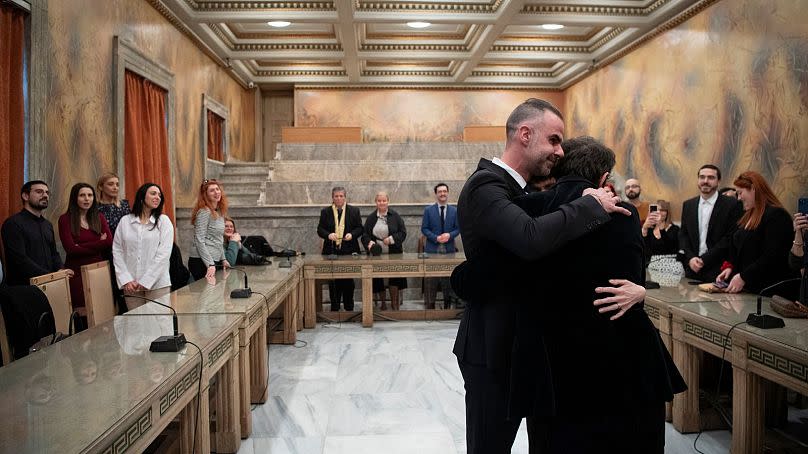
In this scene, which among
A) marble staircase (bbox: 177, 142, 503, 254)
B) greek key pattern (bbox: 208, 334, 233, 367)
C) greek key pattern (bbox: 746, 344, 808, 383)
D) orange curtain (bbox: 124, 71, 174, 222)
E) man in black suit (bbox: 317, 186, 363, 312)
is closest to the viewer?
greek key pattern (bbox: 746, 344, 808, 383)

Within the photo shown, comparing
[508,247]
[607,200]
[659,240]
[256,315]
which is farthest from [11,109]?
[659,240]

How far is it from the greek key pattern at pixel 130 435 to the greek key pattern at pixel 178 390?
0.13 metres

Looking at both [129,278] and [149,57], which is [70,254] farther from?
[149,57]

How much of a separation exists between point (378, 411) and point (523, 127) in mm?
2701

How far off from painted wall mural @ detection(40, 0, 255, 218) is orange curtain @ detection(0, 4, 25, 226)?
0.35 meters

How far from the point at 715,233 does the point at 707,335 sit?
5.59 feet

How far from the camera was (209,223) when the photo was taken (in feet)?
16.4

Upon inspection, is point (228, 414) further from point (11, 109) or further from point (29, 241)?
point (11, 109)

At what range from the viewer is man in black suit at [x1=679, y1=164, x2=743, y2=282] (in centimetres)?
419

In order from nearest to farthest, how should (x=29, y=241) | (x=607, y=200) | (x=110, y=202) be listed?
(x=607, y=200)
(x=29, y=241)
(x=110, y=202)

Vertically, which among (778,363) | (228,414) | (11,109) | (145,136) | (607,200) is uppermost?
(145,136)

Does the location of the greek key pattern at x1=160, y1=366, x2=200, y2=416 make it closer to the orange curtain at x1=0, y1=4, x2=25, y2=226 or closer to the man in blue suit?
the orange curtain at x1=0, y1=4, x2=25, y2=226

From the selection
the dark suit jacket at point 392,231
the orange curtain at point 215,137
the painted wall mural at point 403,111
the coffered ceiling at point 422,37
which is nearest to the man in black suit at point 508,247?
the dark suit jacket at point 392,231

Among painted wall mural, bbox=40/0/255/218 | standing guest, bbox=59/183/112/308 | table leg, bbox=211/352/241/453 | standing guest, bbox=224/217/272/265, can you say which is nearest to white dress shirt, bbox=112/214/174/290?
standing guest, bbox=59/183/112/308
